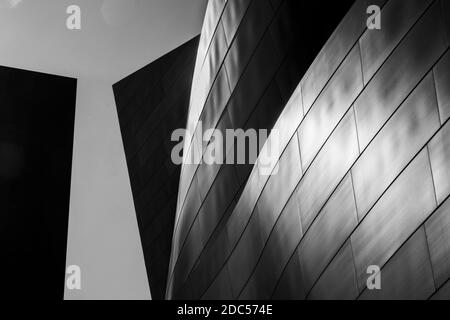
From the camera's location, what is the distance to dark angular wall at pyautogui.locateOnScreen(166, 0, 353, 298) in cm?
1767

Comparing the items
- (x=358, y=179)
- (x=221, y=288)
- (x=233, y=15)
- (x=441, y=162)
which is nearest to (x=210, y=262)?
(x=221, y=288)

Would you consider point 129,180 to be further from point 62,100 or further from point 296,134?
point 296,134

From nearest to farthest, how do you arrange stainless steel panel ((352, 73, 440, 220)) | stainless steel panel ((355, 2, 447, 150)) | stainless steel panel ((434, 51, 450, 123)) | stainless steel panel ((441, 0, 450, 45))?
stainless steel panel ((434, 51, 450, 123)), stainless steel panel ((441, 0, 450, 45)), stainless steel panel ((352, 73, 440, 220)), stainless steel panel ((355, 2, 447, 150))

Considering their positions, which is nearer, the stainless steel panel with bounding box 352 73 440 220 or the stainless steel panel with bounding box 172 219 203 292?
the stainless steel panel with bounding box 352 73 440 220

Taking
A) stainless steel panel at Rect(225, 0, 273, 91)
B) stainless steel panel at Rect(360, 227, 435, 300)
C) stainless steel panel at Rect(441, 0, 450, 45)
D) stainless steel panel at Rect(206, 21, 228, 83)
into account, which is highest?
stainless steel panel at Rect(206, 21, 228, 83)

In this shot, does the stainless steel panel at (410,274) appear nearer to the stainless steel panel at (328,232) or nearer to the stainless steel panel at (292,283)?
the stainless steel panel at (328,232)

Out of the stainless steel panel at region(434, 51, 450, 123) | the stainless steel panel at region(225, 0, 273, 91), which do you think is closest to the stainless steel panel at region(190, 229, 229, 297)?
the stainless steel panel at region(225, 0, 273, 91)

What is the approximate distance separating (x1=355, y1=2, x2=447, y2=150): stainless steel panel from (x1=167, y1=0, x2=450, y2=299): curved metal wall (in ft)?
0.07

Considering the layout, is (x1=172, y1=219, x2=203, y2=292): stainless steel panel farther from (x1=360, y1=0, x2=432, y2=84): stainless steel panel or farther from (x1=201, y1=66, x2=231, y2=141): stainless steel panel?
(x1=360, y1=0, x2=432, y2=84): stainless steel panel

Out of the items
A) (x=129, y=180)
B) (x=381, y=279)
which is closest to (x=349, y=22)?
(x=381, y=279)

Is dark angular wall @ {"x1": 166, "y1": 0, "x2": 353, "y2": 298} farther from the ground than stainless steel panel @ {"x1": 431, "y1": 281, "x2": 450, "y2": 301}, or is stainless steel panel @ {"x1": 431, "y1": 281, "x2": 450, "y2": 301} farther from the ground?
dark angular wall @ {"x1": 166, "y1": 0, "x2": 353, "y2": 298}

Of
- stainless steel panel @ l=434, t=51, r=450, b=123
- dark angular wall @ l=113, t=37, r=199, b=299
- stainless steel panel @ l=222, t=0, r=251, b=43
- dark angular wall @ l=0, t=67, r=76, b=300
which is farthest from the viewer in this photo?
dark angular wall @ l=0, t=67, r=76, b=300
